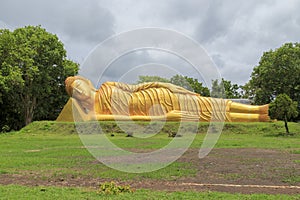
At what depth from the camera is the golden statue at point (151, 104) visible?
23.8m

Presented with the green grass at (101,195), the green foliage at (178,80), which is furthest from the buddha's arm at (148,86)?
the green grass at (101,195)

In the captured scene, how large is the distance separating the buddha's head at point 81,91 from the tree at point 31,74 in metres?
3.77

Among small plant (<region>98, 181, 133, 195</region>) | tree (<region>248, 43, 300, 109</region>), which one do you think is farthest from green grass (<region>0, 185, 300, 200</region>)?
tree (<region>248, 43, 300, 109</region>)

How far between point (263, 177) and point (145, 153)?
5.34 meters

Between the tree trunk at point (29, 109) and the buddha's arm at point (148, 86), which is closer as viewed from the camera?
the buddha's arm at point (148, 86)

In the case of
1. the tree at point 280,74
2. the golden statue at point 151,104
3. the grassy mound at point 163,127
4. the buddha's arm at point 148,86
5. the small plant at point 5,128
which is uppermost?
the tree at point 280,74

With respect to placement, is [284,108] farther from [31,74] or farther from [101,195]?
[31,74]

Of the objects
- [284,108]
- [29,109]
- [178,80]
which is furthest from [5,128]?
[284,108]

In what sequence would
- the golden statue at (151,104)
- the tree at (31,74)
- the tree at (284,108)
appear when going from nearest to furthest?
1. the tree at (284,108)
2. the golden statue at (151,104)
3. the tree at (31,74)

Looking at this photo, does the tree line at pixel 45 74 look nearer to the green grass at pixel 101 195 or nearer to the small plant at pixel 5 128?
the small plant at pixel 5 128

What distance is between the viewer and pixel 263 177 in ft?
24.8

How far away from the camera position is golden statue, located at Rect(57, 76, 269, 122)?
23844 mm

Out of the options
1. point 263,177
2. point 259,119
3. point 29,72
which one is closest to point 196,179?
point 263,177

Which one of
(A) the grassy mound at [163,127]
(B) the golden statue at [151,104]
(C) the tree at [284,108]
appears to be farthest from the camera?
(B) the golden statue at [151,104]
